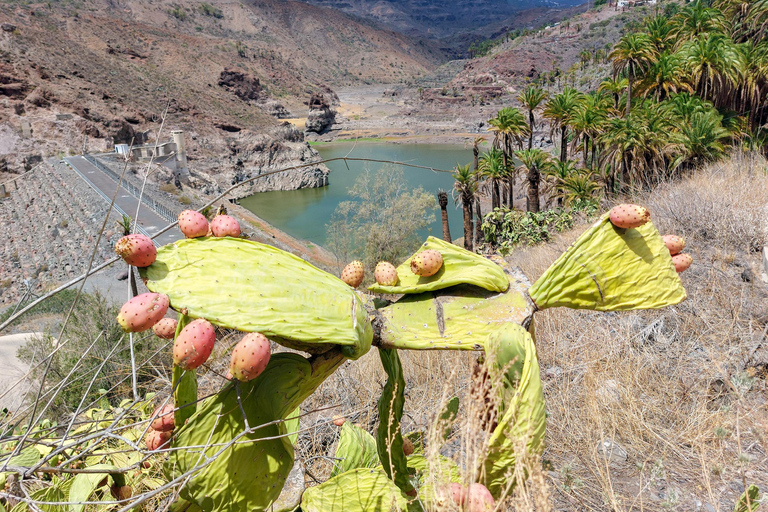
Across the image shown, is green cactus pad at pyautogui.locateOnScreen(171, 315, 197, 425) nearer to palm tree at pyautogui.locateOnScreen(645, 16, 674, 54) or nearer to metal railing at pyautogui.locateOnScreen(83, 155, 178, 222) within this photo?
metal railing at pyautogui.locateOnScreen(83, 155, 178, 222)

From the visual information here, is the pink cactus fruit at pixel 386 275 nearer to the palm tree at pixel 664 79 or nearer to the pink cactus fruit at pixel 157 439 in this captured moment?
the pink cactus fruit at pixel 157 439

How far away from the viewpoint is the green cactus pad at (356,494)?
5.17 feet

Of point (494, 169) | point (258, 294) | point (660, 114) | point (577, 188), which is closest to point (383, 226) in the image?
point (494, 169)

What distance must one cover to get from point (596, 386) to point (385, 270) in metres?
1.83

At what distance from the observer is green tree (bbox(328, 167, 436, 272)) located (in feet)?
57.3

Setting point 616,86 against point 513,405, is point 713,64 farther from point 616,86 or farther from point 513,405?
point 513,405

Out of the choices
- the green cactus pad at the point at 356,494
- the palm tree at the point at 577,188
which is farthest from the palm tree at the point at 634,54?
the green cactus pad at the point at 356,494

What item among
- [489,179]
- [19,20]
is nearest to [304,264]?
[489,179]

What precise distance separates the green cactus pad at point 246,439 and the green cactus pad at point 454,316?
25cm

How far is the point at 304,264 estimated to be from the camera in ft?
4.89

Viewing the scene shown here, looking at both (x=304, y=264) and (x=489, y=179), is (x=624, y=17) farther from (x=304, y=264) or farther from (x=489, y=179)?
(x=304, y=264)

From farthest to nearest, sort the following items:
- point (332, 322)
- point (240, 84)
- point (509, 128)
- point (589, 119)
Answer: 1. point (240, 84)
2. point (509, 128)
3. point (589, 119)
4. point (332, 322)

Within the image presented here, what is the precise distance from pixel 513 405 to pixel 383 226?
16.9m

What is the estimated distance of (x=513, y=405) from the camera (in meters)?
1.24
